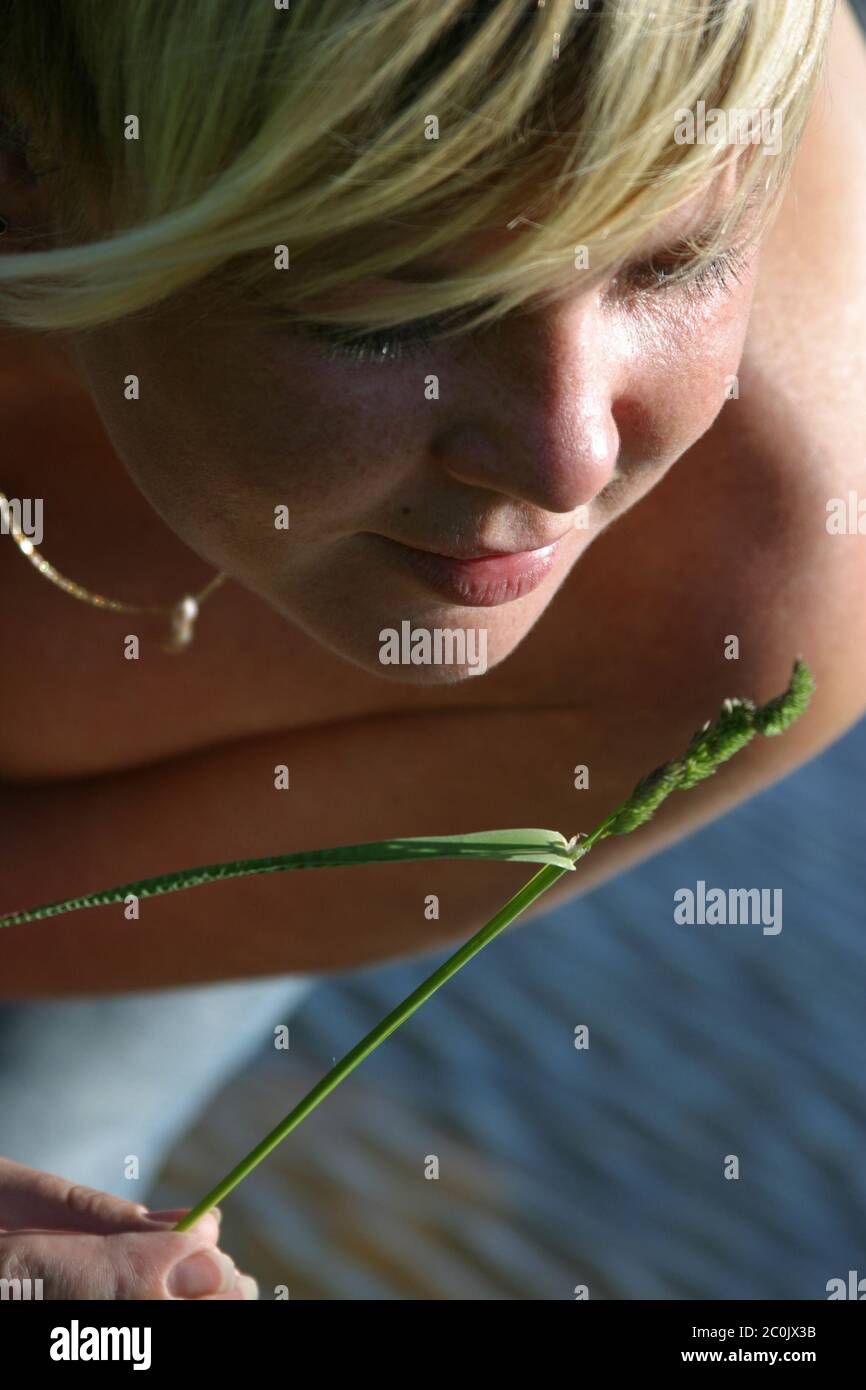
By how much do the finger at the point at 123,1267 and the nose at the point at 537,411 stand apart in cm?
27

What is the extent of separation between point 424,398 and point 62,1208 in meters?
0.31

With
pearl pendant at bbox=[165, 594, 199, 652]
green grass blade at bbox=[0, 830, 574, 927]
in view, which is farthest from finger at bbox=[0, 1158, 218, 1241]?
pearl pendant at bbox=[165, 594, 199, 652]

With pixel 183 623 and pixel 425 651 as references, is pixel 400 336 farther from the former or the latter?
pixel 183 623

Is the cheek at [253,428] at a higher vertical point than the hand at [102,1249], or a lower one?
higher

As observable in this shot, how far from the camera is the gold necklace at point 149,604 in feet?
3.17

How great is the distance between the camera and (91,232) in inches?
23.5

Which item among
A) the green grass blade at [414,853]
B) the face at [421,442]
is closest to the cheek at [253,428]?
the face at [421,442]

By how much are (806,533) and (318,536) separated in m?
0.38

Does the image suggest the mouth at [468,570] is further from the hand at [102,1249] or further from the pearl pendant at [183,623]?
the pearl pendant at [183,623]

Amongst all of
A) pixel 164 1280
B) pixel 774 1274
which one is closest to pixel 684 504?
pixel 164 1280

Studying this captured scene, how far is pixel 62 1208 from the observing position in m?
0.58

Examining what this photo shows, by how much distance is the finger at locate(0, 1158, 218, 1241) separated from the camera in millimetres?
572

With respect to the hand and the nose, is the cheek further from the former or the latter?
the hand

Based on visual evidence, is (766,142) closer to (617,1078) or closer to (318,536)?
(318,536)
